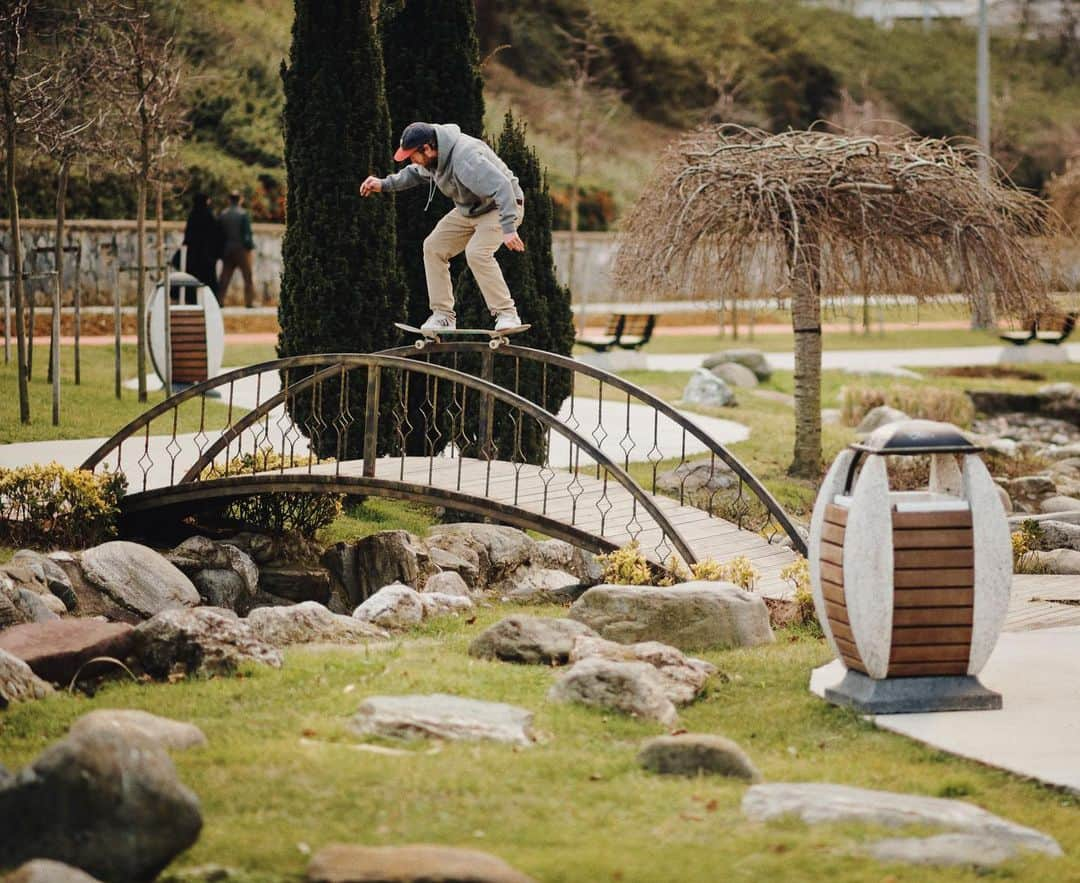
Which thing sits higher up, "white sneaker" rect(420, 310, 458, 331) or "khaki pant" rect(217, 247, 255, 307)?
"khaki pant" rect(217, 247, 255, 307)

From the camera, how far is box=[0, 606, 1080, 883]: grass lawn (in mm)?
5465

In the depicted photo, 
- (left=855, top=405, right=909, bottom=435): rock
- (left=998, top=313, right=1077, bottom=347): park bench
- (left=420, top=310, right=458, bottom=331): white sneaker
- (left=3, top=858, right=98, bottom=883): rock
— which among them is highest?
(left=420, top=310, right=458, bottom=331): white sneaker

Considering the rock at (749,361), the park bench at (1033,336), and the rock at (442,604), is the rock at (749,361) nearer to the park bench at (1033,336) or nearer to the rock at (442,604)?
the park bench at (1033,336)

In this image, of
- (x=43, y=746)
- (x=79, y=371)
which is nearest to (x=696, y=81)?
(x=79, y=371)

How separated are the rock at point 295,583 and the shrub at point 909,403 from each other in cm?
1056

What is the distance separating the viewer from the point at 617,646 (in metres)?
8.27

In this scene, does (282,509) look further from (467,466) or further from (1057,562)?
(1057,562)

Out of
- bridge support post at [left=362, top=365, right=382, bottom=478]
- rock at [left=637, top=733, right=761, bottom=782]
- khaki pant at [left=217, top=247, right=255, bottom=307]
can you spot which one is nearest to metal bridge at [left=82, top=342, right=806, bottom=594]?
bridge support post at [left=362, top=365, right=382, bottom=478]

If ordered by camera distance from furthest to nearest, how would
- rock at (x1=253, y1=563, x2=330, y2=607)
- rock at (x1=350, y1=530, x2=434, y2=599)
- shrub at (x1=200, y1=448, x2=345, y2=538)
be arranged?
shrub at (x1=200, y1=448, x2=345, y2=538)
rock at (x1=253, y1=563, x2=330, y2=607)
rock at (x1=350, y1=530, x2=434, y2=599)

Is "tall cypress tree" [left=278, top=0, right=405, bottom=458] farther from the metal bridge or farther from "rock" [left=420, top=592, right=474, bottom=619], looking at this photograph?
"rock" [left=420, top=592, right=474, bottom=619]

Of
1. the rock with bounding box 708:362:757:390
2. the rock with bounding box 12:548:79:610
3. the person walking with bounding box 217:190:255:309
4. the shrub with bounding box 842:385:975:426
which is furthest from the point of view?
the person walking with bounding box 217:190:255:309

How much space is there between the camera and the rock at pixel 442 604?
10016 mm

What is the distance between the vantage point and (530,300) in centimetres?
1516

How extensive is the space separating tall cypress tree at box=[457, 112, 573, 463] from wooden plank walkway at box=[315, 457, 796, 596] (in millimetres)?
2751
